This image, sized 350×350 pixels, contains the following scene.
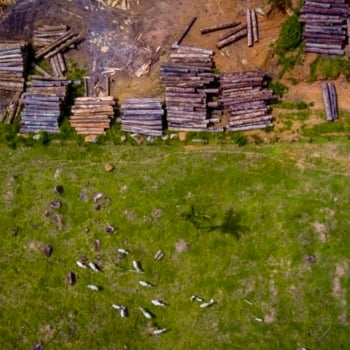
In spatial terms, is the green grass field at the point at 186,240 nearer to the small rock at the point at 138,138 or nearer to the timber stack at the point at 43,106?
the small rock at the point at 138,138

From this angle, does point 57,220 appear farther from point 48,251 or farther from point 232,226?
point 232,226

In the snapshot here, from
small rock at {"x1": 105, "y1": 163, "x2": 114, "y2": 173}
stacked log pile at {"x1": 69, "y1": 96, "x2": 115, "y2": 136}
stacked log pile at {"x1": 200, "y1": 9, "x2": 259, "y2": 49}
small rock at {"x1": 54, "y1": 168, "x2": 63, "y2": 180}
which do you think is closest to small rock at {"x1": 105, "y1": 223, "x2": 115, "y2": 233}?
small rock at {"x1": 105, "y1": 163, "x2": 114, "y2": 173}

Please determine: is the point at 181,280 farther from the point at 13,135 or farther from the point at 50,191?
the point at 13,135

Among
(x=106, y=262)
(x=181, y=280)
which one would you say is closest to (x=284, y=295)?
(x=181, y=280)

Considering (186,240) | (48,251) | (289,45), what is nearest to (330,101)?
(289,45)

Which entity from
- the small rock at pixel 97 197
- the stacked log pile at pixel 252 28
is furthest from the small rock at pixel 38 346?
the stacked log pile at pixel 252 28

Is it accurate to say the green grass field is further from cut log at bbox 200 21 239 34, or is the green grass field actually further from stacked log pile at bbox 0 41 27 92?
cut log at bbox 200 21 239 34
